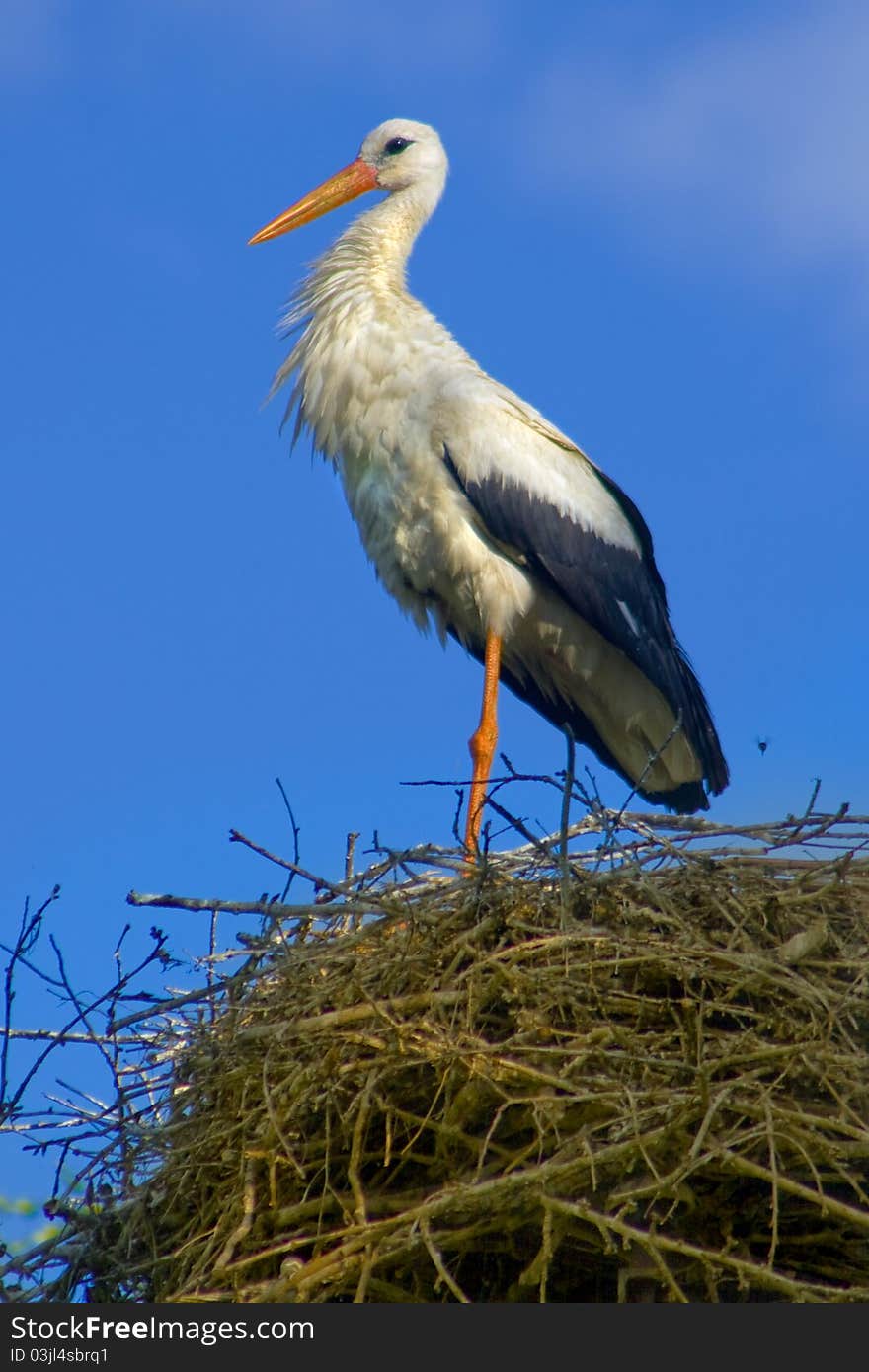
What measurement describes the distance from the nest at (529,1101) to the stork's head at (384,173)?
11.6ft

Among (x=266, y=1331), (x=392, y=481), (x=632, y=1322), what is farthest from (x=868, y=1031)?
(x=392, y=481)

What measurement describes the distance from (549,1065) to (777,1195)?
518 mm

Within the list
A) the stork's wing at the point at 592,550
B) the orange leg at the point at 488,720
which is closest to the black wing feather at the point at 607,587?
the stork's wing at the point at 592,550

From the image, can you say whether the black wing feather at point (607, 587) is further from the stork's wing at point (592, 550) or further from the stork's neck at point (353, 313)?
the stork's neck at point (353, 313)

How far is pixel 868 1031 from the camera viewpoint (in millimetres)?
3656

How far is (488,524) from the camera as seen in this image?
5.73m

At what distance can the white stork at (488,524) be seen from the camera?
18.8 ft

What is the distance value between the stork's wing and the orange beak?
1.57 m

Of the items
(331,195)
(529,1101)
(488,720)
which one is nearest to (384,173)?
(331,195)

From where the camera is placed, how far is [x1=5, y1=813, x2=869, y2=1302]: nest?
134 inches

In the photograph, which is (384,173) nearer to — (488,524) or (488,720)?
(488,524)

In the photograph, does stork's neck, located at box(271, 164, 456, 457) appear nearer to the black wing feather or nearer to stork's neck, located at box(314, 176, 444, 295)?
stork's neck, located at box(314, 176, 444, 295)

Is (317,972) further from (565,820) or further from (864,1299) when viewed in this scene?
(864,1299)

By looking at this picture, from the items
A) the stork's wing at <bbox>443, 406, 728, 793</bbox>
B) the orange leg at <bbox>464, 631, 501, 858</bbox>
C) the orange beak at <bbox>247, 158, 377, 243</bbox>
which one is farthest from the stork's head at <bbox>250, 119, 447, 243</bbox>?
the orange leg at <bbox>464, 631, 501, 858</bbox>
